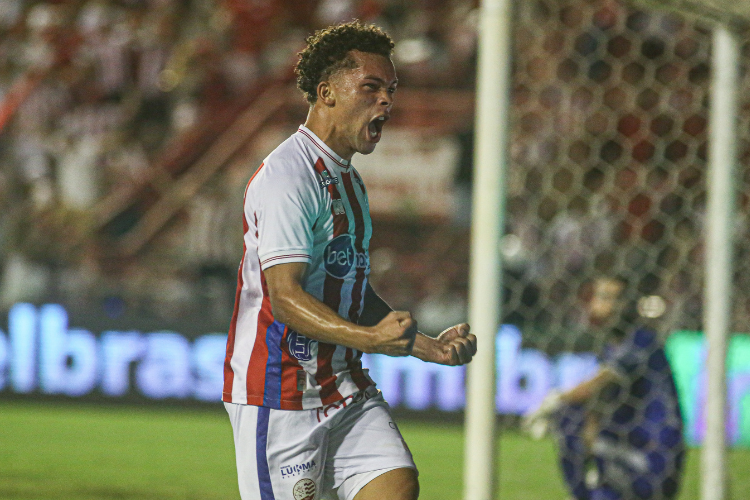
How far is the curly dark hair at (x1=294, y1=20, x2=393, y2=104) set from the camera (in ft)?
7.33

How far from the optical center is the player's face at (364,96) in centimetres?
221

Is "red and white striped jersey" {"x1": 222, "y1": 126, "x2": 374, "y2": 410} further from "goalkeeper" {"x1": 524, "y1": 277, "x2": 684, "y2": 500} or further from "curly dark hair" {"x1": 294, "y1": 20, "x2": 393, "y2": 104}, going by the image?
"goalkeeper" {"x1": 524, "y1": 277, "x2": 684, "y2": 500}

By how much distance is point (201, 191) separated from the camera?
919 cm

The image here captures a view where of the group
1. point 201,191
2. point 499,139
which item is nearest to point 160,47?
point 201,191

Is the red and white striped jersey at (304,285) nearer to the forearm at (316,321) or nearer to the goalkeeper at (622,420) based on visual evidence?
the forearm at (316,321)

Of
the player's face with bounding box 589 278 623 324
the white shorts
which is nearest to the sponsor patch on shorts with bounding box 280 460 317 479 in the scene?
the white shorts

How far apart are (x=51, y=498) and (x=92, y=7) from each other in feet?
23.6

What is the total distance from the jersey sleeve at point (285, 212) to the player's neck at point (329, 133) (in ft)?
0.45

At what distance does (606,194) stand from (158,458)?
3.78m

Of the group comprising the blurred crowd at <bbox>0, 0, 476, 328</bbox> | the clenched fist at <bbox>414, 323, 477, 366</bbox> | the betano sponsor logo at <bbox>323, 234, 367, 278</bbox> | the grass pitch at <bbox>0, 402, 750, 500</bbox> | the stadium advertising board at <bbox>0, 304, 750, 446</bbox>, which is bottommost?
the grass pitch at <bbox>0, 402, 750, 500</bbox>

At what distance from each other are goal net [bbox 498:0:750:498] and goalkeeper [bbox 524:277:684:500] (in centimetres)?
64

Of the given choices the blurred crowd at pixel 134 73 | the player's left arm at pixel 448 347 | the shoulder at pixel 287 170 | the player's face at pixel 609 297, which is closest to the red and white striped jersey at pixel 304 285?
the shoulder at pixel 287 170

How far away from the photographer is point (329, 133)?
228 cm

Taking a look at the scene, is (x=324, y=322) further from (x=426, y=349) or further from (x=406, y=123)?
(x=406, y=123)
